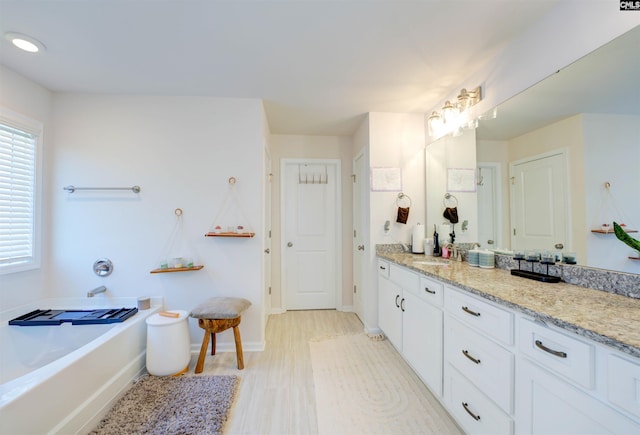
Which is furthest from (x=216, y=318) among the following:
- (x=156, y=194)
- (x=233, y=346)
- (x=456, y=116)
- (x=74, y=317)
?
(x=456, y=116)

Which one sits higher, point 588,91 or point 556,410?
point 588,91

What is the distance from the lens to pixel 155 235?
237 centimetres

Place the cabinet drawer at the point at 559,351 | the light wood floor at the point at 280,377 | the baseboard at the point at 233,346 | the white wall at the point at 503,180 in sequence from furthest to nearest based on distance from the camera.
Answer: the baseboard at the point at 233,346 < the white wall at the point at 503,180 < the light wood floor at the point at 280,377 < the cabinet drawer at the point at 559,351

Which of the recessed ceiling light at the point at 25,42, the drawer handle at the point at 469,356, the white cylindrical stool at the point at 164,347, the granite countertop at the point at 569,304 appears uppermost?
the recessed ceiling light at the point at 25,42

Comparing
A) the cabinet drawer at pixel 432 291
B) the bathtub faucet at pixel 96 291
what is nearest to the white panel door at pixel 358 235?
the cabinet drawer at pixel 432 291

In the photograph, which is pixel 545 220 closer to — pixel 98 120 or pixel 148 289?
pixel 148 289

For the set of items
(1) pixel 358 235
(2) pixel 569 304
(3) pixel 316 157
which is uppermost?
(3) pixel 316 157

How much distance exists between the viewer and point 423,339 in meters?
1.74

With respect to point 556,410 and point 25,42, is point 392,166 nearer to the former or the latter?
point 556,410

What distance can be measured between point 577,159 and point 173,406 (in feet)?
9.18

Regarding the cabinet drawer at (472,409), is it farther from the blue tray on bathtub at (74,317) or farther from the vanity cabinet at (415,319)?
the blue tray on bathtub at (74,317)

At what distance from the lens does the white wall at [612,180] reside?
1.09m

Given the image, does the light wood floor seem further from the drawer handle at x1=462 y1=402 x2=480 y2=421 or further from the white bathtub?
the white bathtub

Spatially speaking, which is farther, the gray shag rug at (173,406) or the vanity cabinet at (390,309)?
the vanity cabinet at (390,309)
